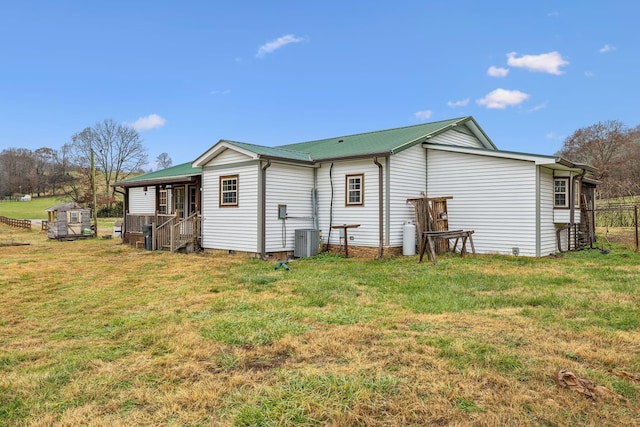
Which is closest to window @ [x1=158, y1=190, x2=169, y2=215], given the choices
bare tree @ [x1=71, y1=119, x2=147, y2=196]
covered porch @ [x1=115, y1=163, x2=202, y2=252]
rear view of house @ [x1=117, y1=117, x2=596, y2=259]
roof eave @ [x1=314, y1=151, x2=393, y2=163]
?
covered porch @ [x1=115, y1=163, x2=202, y2=252]

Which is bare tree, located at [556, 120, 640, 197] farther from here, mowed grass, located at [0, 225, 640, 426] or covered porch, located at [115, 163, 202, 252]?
covered porch, located at [115, 163, 202, 252]

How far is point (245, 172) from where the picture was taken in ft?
43.9

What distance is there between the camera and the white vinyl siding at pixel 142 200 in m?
21.3

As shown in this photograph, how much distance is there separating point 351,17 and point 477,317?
49.6ft

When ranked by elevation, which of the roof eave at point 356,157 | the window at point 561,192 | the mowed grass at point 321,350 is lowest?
the mowed grass at point 321,350

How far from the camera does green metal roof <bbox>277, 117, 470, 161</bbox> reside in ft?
42.5

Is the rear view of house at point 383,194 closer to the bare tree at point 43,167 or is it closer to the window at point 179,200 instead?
the window at point 179,200

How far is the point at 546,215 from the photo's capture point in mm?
12352

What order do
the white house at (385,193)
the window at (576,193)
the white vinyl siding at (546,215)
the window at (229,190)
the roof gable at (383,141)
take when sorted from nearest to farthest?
the white vinyl siding at (546,215)
the white house at (385,193)
the roof gable at (383,141)
the window at (576,193)
the window at (229,190)

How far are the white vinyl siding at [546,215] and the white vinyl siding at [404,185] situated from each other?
3698 millimetres

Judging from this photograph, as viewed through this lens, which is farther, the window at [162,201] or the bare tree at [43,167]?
the bare tree at [43,167]

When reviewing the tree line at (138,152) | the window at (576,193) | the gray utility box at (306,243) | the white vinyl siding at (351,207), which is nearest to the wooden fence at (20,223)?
the tree line at (138,152)

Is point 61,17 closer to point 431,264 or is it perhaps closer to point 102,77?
point 102,77

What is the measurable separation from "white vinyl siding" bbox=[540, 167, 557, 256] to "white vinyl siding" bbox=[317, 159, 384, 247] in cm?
496
